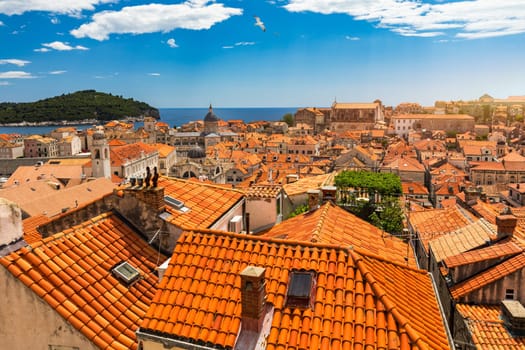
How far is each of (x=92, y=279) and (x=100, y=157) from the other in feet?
168

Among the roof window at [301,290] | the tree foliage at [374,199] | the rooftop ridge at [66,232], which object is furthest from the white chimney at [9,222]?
the tree foliage at [374,199]

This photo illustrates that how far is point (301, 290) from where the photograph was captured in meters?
6.61

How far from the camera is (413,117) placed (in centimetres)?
13375

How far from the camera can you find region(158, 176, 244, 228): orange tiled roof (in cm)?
980

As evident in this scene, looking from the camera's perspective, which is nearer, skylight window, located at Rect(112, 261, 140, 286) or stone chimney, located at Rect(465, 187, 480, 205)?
skylight window, located at Rect(112, 261, 140, 286)

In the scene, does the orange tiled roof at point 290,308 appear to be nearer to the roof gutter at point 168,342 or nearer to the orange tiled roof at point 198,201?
the roof gutter at point 168,342

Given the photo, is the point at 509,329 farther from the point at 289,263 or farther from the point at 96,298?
the point at 96,298

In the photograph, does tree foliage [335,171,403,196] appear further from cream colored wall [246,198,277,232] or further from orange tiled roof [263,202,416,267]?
cream colored wall [246,198,277,232]

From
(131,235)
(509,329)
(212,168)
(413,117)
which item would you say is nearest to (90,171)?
(212,168)

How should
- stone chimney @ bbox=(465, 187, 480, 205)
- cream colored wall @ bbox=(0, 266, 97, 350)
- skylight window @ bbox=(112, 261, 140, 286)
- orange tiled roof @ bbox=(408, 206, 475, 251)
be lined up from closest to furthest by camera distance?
cream colored wall @ bbox=(0, 266, 97, 350)
skylight window @ bbox=(112, 261, 140, 286)
orange tiled roof @ bbox=(408, 206, 475, 251)
stone chimney @ bbox=(465, 187, 480, 205)

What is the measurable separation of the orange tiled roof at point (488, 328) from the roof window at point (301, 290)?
233 inches

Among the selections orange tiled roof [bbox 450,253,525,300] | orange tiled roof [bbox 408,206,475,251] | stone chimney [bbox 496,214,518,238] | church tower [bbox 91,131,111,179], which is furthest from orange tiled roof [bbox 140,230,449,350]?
church tower [bbox 91,131,111,179]

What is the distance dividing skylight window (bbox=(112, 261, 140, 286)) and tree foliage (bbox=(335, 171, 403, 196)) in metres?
9.47

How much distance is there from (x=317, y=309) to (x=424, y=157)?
259ft
